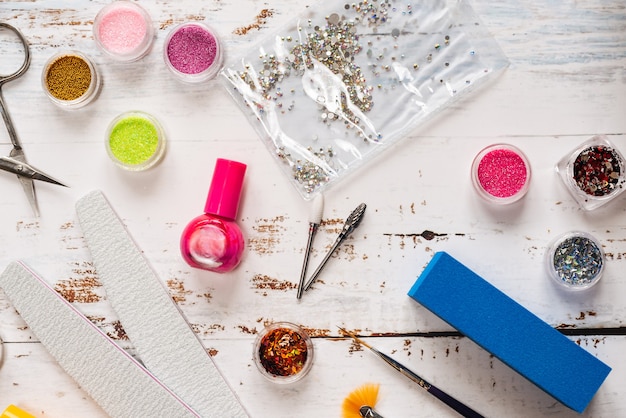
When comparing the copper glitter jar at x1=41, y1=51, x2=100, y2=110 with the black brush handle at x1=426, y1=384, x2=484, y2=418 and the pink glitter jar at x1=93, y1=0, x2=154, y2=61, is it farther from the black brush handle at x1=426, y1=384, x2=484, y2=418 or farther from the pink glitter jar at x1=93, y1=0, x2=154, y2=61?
the black brush handle at x1=426, y1=384, x2=484, y2=418

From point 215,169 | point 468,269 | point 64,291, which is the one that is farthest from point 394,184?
point 64,291

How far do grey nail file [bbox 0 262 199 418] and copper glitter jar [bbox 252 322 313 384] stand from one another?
136 millimetres

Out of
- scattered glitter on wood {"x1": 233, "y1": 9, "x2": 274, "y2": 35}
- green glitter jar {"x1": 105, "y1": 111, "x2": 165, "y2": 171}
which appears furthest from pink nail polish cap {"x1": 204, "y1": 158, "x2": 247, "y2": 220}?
scattered glitter on wood {"x1": 233, "y1": 9, "x2": 274, "y2": 35}

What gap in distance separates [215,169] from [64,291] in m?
0.32

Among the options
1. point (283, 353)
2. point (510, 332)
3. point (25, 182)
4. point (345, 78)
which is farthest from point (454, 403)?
point (25, 182)

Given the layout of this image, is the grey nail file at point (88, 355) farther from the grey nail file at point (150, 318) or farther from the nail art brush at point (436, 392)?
the nail art brush at point (436, 392)

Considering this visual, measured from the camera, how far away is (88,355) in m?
1.12

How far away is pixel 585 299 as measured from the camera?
1.11m

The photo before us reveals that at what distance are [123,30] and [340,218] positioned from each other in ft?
1.50

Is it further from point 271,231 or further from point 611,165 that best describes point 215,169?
point 611,165

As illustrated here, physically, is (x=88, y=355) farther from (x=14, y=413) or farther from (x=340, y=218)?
(x=340, y=218)

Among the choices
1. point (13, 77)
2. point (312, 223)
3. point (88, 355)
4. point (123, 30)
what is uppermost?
point (123, 30)

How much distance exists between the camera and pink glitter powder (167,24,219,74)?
1108mm

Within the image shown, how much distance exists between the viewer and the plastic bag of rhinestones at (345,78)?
44.3 inches
